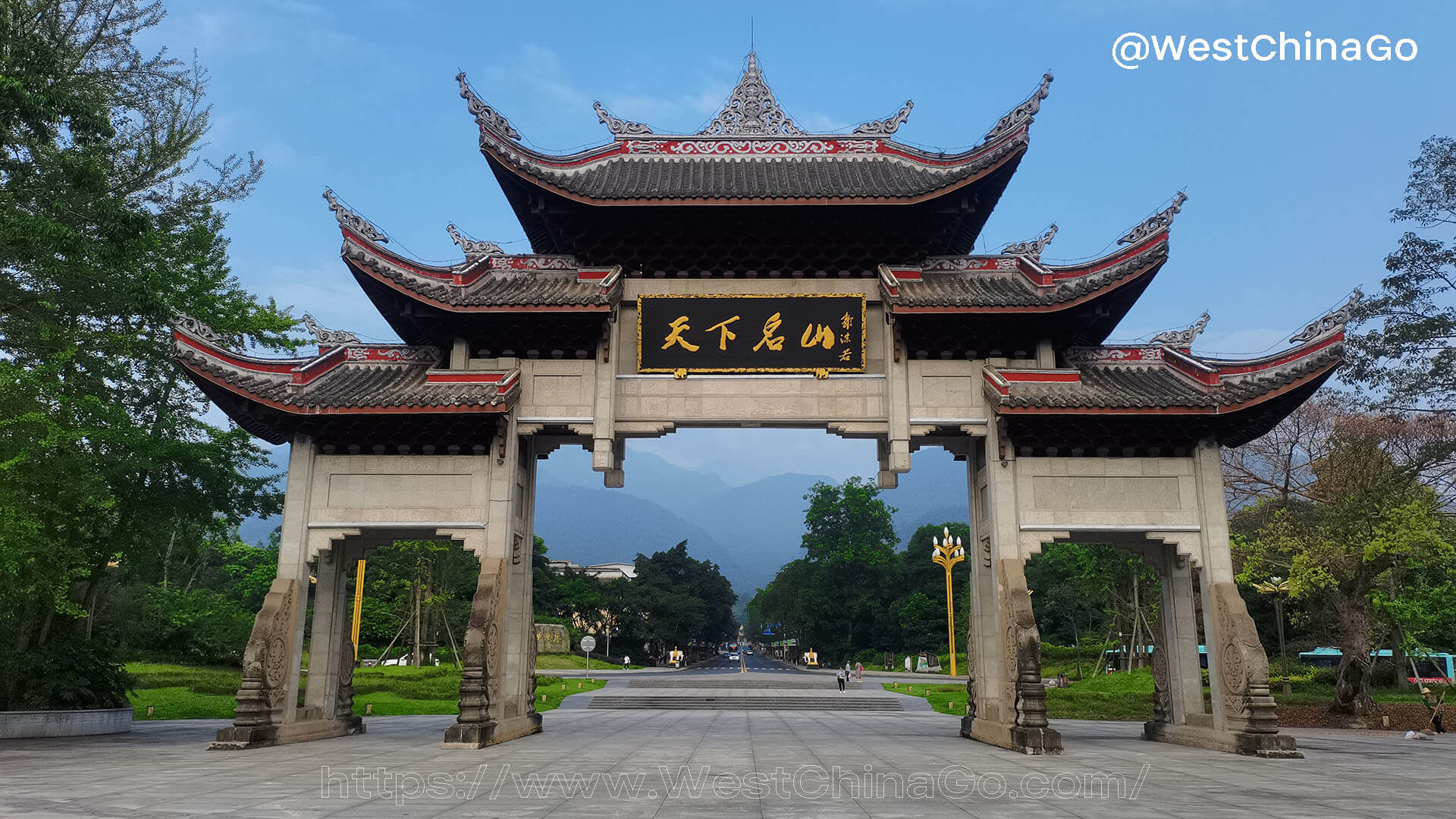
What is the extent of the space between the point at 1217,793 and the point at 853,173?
12.1 metres

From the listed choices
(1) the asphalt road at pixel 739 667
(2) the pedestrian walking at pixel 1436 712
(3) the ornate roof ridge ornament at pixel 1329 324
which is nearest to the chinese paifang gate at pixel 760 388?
(3) the ornate roof ridge ornament at pixel 1329 324

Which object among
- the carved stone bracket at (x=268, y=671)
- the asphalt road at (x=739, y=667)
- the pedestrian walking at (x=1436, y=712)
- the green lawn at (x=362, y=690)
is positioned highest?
the carved stone bracket at (x=268, y=671)

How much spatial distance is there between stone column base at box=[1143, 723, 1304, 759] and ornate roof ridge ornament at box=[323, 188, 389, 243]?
55.6ft

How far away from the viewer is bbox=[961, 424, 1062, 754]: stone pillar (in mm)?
13484

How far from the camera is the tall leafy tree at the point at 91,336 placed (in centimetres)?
1441

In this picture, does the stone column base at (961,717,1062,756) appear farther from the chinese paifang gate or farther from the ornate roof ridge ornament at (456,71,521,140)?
the ornate roof ridge ornament at (456,71,521,140)

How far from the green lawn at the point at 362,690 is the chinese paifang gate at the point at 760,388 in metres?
8.83

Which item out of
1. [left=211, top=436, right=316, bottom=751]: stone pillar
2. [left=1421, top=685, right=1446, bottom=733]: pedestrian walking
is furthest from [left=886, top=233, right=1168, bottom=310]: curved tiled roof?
[left=1421, top=685, right=1446, bottom=733]: pedestrian walking

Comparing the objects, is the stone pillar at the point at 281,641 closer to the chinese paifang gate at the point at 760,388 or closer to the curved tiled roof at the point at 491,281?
the chinese paifang gate at the point at 760,388

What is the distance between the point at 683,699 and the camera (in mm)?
31156

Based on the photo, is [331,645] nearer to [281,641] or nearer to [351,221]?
[281,641]

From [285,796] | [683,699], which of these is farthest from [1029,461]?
[683,699]

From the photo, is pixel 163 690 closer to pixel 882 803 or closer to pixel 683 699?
pixel 683 699

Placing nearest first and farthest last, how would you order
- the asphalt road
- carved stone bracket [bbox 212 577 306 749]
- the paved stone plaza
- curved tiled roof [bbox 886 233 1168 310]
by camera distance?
the paved stone plaza → carved stone bracket [bbox 212 577 306 749] → curved tiled roof [bbox 886 233 1168 310] → the asphalt road
